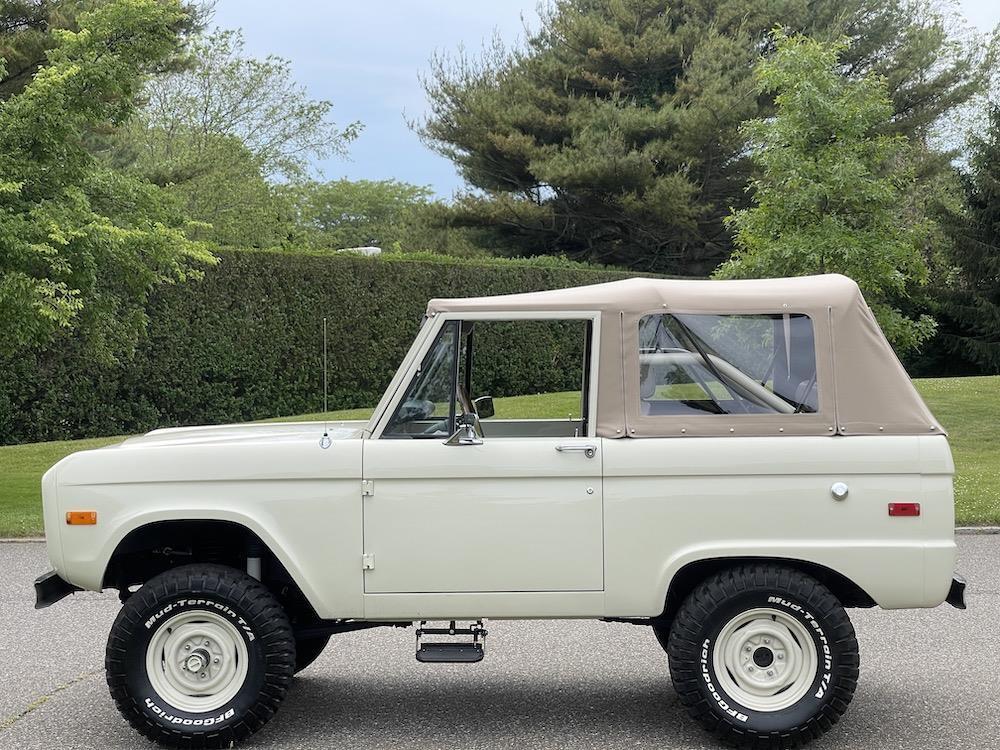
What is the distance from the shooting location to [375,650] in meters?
6.69

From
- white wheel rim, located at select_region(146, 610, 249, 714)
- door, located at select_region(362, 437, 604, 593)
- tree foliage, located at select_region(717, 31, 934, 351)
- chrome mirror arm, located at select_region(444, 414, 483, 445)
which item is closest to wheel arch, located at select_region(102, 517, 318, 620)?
white wheel rim, located at select_region(146, 610, 249, 714)

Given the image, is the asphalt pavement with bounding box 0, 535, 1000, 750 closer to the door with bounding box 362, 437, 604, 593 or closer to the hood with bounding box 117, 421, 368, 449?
the door with bounding box 362, 437, 604, 593

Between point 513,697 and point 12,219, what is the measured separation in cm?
747

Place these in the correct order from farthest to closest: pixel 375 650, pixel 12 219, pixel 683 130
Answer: pixel 683 130 → pixel 12 219 → pixel 375 650

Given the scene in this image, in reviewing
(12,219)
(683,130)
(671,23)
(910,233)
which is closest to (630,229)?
(683,130)

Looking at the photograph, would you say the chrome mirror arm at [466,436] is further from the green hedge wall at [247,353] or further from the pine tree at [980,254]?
the pine tree at [980,254]

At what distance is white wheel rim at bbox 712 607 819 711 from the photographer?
4.86 m

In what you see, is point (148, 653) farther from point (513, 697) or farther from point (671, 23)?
point (671, 23)

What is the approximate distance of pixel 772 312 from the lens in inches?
201

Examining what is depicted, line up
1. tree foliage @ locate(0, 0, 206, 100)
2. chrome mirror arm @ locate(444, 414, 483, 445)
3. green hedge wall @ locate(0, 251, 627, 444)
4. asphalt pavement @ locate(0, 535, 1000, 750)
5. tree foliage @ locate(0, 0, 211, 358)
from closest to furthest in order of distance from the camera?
chrome mirror arm @ locate(444, 414, 483, 445)
asphalt pavement @ locate(0, 535, 1000, 750)
tree foliage @ locate(0, 0, 211, 358)
green hedge wall @ locate(0, 251, 627, 444)
tree foliage @ locate(0, 0, 206, 100)

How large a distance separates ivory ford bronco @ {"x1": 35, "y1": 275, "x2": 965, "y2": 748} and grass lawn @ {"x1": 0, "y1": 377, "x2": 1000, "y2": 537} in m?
1.79

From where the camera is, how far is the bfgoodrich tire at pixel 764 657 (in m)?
4.80

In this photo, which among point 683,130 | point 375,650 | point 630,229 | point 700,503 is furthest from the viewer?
point 630,229

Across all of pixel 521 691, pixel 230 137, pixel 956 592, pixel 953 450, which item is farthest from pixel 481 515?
pixel 230 137
